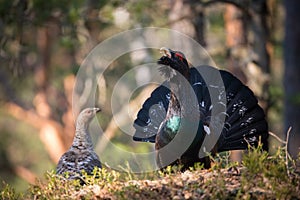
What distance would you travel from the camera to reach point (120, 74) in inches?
731

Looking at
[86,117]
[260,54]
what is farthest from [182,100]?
[260,54]

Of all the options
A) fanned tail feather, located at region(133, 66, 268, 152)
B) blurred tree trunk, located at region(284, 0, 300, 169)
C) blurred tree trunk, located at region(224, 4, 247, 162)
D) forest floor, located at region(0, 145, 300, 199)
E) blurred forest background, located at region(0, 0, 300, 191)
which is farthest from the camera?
blurred tree trunk, located at region(284, 0, 300, 169)

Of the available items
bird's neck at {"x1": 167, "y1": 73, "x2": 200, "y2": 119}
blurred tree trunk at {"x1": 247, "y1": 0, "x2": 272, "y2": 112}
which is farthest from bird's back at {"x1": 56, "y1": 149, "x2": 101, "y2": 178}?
blurred tree trunk at {"x1": 247, "y1": 0, "x2": 272, "y2": 112}

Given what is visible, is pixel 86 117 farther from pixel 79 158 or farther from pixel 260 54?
pixel 260 54

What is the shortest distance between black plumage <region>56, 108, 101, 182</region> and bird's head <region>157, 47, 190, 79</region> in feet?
5.35

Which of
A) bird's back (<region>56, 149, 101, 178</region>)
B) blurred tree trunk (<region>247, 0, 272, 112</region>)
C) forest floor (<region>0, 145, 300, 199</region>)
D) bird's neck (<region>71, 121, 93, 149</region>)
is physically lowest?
forest floor (<region>0, 145, 300, 199</region>)

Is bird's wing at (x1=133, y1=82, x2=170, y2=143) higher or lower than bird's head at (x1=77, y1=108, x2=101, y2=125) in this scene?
lower

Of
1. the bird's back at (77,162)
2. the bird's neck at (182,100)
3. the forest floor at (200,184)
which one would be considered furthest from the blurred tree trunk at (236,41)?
the forest floor at (200,184)

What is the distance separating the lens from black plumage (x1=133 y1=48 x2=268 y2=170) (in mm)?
8516

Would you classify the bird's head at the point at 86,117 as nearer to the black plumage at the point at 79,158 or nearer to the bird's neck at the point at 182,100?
the black plumage at the point at 79,158

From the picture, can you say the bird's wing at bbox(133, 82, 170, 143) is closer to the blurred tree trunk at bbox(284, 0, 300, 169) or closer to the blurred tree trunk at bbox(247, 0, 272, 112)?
the blurred tree trunk at bbox(247, 0, 272, 112)

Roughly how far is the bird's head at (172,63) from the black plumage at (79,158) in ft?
5.35

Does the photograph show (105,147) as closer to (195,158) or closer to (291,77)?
(291,77)

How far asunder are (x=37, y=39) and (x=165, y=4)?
8636mm
